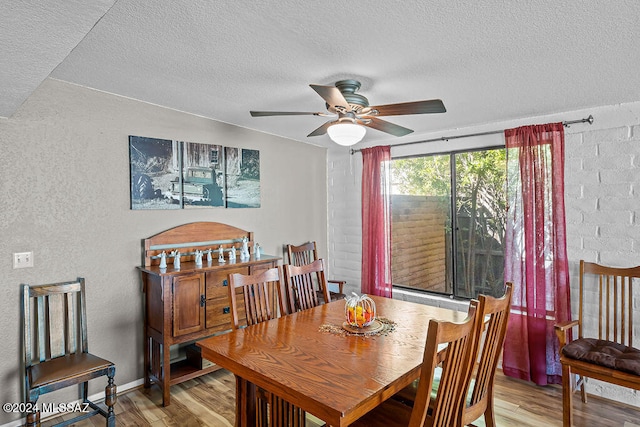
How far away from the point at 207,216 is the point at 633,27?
320 centimetres

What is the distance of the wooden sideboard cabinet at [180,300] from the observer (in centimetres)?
274

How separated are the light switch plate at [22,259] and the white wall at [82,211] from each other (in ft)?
0.10

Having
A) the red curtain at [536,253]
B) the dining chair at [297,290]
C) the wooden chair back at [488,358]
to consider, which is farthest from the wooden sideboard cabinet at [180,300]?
the red curtain at [536,253]

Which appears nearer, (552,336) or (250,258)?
(552,336)

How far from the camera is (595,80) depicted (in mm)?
2357

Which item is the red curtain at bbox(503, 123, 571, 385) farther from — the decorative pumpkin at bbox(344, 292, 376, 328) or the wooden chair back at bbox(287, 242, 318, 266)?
the wooden chair back at bbox(287, 242, 318, 266)

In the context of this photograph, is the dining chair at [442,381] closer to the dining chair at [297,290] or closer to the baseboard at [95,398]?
the dining chair at [297,290]

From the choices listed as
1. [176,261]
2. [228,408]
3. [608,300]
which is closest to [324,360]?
[228,408]

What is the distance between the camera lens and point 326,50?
196cm

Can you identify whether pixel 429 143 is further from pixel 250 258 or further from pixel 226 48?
pixel 226 48

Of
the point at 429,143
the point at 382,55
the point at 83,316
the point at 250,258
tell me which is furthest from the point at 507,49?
the point at 83,316

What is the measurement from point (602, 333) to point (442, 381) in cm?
236

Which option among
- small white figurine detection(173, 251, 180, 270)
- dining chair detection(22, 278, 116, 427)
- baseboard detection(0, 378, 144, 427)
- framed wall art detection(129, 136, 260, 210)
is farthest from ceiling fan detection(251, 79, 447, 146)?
baseboard detection(0, 378, 144, 427)

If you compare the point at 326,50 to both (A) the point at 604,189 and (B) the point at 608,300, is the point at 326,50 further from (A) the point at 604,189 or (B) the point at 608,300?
(B) the point at 608,300
